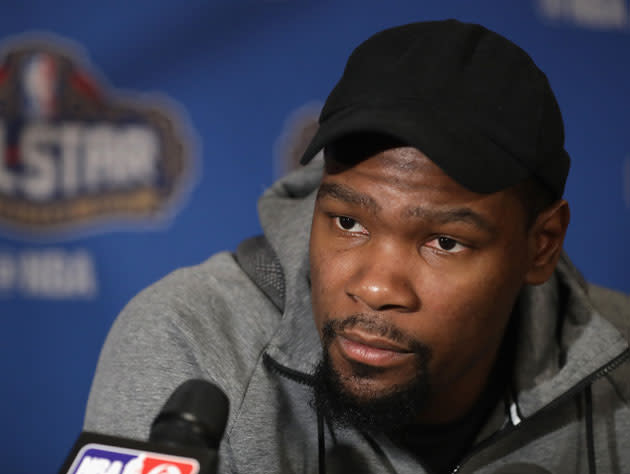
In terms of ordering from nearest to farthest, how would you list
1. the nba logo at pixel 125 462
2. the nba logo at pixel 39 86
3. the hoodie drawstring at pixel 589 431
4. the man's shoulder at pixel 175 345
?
1. the nba logo at pixel 125 462
2. the man's shoulder at pixel 175 345
3. the hoodie drawstring at pixel 589 431
4. the nba logo at pixel 39 86

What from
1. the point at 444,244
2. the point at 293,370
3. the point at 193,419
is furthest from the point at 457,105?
the point at 193,419

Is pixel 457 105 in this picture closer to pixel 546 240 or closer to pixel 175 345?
pixel 546 240

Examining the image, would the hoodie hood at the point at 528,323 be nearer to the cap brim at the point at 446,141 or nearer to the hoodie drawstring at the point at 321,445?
the hoodie drawstring at the point at 321,445

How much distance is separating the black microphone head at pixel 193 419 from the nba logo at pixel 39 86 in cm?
116

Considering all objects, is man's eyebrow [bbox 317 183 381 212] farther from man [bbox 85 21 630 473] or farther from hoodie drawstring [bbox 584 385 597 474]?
hoodie drawstring [bbox 584 385 597 474]

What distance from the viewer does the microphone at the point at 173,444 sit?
1.33ft

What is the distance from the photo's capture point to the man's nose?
750mm

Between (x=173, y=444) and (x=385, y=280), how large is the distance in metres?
0.39

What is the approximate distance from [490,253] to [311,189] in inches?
14.6

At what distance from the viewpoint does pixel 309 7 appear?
5.33ft

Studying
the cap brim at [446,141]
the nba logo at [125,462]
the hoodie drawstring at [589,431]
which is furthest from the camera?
the hoodie drawstring at [589,431]

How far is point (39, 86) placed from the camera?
145 centimetres

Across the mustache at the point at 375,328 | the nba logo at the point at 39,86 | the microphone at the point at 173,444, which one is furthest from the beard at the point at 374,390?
the nba logo at the point at 39,86

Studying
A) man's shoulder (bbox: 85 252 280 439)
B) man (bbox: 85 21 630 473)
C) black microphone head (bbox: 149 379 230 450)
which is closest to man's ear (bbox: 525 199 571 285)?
man (bbox: 85 21 630 473)
